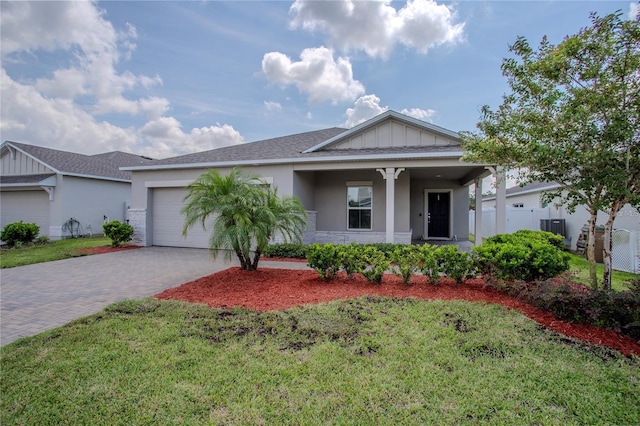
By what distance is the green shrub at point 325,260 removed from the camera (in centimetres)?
607

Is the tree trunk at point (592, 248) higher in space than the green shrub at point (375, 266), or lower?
higher

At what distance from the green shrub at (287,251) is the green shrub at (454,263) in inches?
185

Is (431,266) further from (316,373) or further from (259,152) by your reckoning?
(259,152)

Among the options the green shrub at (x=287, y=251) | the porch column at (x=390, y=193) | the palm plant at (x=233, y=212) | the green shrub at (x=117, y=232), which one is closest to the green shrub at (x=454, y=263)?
the palm plant at (x=233, y=212)

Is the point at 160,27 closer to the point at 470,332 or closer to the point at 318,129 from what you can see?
the point at 318,129

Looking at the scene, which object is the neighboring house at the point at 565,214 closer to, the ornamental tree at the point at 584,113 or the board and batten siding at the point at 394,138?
the ornamental tree at the point at 584,113

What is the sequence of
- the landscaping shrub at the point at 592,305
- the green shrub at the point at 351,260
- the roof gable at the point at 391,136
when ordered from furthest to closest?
the roof gable at the point at 391,136 < the green shrub at the point at 351,260 < the landscaping shrub at the point at 592,305

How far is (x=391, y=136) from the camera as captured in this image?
36.5 ft

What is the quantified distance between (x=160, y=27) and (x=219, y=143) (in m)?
8.65

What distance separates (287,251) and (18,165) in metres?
16.2

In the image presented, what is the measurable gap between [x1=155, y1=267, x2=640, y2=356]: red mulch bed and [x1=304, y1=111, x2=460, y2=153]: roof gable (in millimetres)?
6128

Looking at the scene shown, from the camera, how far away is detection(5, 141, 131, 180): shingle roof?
1468 cm

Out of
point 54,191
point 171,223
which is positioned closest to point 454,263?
point 171,223

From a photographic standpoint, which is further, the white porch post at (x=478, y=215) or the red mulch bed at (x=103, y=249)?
the white porch post at (x=478, y=215)
